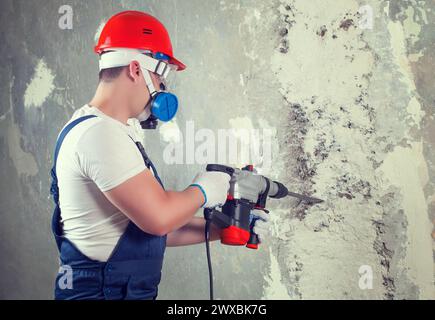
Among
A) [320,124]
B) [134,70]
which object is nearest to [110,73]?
[134,70]

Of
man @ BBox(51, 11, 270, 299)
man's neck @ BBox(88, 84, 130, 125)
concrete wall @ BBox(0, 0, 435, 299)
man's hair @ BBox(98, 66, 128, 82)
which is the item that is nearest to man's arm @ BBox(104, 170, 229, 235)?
man @ BBox(51, 11, 270, 299)

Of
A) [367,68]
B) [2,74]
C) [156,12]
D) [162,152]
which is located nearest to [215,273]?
[162,152]

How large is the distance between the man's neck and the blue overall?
0.35 ft

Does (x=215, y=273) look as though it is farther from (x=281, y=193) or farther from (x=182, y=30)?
(x=182, y=30)

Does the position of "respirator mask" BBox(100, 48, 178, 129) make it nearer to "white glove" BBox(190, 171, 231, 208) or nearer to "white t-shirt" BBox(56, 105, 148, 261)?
"white t-shirt" BBox(56, 105, 148, 261)

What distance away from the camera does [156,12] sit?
226 cm

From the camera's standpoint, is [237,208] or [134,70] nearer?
[134,70]

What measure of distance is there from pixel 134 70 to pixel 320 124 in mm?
840

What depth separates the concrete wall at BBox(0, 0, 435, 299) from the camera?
171 cm

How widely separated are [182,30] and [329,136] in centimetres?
87

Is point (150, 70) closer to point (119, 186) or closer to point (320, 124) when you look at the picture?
point (119, 186)

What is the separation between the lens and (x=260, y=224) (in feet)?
5.17
